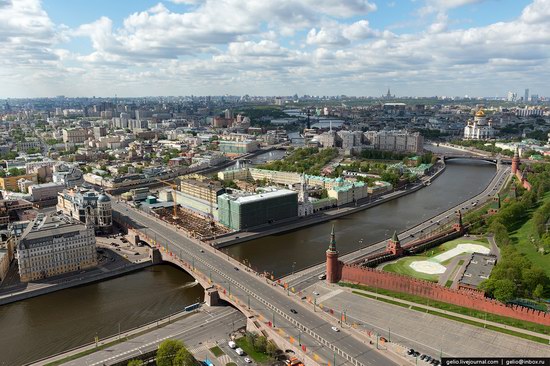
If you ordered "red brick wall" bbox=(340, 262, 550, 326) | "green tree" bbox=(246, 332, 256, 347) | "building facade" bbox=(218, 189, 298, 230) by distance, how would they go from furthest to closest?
"building facade" bbox=(218, 189, 298, 230), "red brick wall" bbox=(340, 262, 550, 326), "green tree" bbox=(246, 332, 256, 347)

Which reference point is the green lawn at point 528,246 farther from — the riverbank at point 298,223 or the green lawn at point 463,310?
the riverbank at point 298,223

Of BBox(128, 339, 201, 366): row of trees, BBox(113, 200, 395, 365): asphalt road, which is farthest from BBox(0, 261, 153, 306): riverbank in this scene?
BBox(128, 339, 201, 366): row of trees

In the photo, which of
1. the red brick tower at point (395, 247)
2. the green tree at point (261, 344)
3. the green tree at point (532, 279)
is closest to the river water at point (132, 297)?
the red brick tower at point (395, 247)

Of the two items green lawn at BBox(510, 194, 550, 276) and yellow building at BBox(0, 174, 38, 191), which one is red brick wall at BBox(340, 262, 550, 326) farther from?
yellow building at BBox(0, 174, 38, 191)

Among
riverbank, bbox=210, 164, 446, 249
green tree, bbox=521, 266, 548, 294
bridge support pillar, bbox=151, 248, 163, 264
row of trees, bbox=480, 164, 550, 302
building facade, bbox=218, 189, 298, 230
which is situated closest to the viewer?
row of trees, bbox=480, 164, 550, 302

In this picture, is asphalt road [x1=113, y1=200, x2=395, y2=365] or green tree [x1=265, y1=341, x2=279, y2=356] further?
green tree [x1=265, y1=341, x2=279, y2=356]

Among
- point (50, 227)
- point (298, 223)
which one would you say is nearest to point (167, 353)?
point (50, 227)

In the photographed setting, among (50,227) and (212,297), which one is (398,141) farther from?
(50,227)
